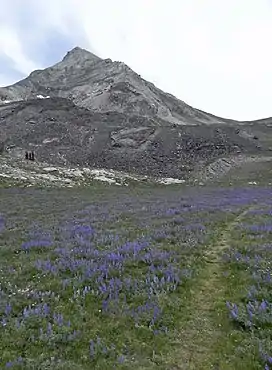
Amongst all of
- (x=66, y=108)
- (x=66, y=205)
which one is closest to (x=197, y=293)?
(x=66, y=205)

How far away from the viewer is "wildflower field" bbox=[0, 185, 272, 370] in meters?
7.82

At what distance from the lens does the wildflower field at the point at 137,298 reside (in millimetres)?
7820

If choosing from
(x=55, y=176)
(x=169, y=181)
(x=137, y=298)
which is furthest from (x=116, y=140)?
(x=137, y=298)

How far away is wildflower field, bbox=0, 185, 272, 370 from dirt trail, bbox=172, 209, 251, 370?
23 millimetres

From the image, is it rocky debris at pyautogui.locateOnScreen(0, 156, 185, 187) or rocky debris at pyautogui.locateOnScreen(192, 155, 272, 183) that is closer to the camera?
rocky debris at pyautogui.locateOnScreen(0, 156, 185, 187)

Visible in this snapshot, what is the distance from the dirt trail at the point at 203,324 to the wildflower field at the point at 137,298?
2 centimetres

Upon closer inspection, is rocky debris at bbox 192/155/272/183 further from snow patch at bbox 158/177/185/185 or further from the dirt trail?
the dirt trail

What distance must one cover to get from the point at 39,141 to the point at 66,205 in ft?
197

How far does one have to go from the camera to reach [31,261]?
535 inches

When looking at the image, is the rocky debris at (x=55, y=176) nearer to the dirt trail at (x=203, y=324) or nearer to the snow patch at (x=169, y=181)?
the snow patch at (x=169, y=181)

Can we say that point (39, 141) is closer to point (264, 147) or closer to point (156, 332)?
point (264, 147)

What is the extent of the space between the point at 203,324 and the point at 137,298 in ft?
6.26

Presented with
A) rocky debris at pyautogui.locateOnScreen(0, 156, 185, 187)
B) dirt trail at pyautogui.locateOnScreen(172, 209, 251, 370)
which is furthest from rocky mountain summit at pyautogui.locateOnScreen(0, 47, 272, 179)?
dirt trail at pyautogui.locateOnScreen(172, 209, 251, 370)

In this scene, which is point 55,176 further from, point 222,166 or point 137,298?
point 137,298
